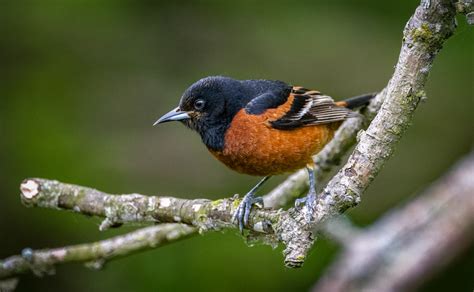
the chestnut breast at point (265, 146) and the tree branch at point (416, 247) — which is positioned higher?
the tree branch at point (416, 247)

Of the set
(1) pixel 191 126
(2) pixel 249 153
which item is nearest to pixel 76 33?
(1) pixel 191 126

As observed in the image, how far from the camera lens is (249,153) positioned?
4.05 m

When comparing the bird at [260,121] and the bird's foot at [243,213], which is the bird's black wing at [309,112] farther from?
the bird's foot at [243,213]

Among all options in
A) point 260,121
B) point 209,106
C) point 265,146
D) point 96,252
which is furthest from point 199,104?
point 96,252

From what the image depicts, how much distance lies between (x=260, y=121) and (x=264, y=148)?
0.81 ft

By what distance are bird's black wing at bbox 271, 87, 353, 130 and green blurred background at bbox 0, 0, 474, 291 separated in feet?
4.86

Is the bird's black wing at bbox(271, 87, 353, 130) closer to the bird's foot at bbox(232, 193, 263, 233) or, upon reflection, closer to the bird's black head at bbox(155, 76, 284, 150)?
the bird's black head at bbox(155, 76, 284, 150)

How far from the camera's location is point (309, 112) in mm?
4453

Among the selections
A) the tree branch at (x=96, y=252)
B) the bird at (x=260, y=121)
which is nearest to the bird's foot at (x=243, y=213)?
the bird at (x=260, y=121)

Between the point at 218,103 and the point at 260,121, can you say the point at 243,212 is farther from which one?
the point at 218,103

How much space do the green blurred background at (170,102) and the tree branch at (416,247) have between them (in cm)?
454

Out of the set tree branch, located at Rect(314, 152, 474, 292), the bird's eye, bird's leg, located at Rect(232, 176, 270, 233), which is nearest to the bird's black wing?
the bird's eye

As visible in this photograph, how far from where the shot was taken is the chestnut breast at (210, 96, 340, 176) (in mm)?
4062

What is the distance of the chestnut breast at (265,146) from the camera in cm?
406
